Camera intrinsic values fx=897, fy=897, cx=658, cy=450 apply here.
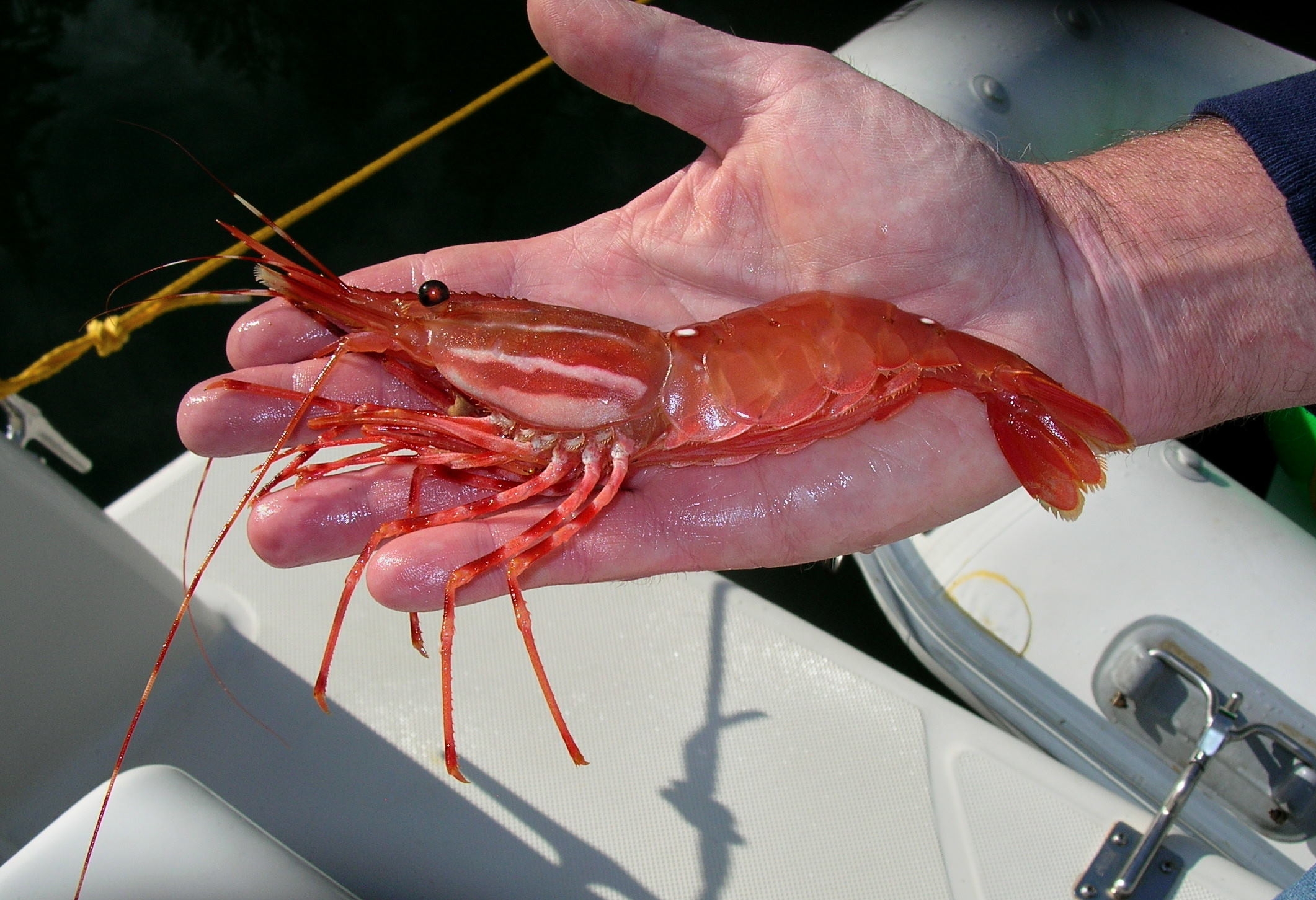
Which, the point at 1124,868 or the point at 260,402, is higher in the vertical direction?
the point at 260,402

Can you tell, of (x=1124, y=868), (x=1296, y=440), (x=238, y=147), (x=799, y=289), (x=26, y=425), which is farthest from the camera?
(x=238, y=147)

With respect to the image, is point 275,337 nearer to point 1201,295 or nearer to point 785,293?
point 785,293

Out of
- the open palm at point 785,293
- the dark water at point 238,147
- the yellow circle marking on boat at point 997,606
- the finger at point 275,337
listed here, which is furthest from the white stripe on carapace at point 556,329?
the dark water at point 238,147

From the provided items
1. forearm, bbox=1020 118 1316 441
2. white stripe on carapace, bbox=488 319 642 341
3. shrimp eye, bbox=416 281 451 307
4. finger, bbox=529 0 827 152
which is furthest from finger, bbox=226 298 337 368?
forearm, bbox=1020 118 1316 441

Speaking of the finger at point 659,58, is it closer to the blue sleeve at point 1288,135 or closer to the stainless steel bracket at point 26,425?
the blue sleeve at point 1288,135

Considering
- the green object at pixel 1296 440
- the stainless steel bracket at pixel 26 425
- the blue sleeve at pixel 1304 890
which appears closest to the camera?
the blue sleeve at pixel 1304 890

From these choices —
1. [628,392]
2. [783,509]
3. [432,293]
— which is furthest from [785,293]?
[432,293]
